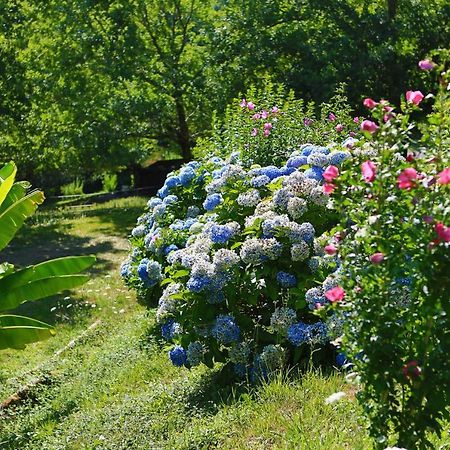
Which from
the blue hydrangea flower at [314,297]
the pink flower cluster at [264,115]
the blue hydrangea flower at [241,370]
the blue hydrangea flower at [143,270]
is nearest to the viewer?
the blue hydrangea flower at [314,297]

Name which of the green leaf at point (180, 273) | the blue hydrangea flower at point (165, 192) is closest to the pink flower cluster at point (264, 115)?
the blue hydrangea flower at point (165, 192)

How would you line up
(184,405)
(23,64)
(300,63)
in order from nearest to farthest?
(184,405), (300,63), (23,64)

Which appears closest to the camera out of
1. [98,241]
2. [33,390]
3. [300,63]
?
[33,390]

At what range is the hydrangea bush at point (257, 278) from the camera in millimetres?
5363

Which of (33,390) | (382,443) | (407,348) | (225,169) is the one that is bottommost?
(33,390)

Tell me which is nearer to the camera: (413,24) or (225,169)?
(225,169)

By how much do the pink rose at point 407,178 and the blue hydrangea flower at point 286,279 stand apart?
101 inches

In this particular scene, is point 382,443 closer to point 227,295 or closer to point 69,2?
point 227,295

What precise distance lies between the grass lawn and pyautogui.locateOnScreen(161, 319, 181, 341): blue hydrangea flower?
325 millimetres

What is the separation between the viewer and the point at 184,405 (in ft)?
17.3

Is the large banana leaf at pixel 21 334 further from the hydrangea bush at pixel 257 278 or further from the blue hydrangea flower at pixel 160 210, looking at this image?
the blue hydrangea flower at pixel 160 210

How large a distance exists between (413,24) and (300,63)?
2502mm

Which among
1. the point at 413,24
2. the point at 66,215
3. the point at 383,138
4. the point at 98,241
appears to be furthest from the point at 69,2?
the point at 383,138

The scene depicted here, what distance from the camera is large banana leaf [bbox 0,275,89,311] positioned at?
5.33 m
